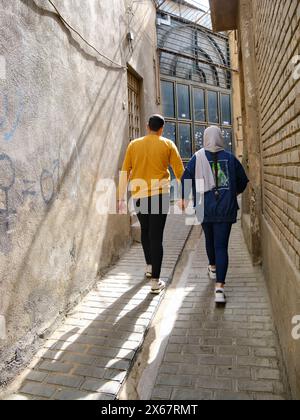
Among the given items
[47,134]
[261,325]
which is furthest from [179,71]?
[261,325]

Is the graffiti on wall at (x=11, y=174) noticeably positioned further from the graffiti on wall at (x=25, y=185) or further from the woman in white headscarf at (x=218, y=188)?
the woman in white headscarf at (x=218, y=188)

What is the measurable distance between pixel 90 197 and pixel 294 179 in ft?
8.27

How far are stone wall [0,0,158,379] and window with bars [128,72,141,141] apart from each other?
146cm

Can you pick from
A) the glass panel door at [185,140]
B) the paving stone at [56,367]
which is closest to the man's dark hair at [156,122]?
the paving stone at [56,367]

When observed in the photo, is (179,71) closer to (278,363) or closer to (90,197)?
(90,197)

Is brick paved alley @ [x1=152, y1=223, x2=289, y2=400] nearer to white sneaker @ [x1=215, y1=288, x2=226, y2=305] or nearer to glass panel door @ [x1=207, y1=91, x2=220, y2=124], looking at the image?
white sneaker @ [x1=215, y1=288, x2=226, y2=305]

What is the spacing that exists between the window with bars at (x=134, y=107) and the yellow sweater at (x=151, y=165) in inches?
105

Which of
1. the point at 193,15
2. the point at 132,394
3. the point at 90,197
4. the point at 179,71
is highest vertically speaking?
the point at 193,15

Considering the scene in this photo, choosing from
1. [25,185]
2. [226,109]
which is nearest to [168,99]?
[226,109]

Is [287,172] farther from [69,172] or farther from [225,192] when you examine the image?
[69,172]

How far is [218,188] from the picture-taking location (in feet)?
12.4

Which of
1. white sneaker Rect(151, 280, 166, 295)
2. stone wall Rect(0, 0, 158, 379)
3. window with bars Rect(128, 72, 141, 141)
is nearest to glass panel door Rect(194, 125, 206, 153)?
window with bars Rect(128, 72, 141, 141)

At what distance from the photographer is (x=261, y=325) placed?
3209mm

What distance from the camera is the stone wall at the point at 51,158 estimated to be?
2.65m
